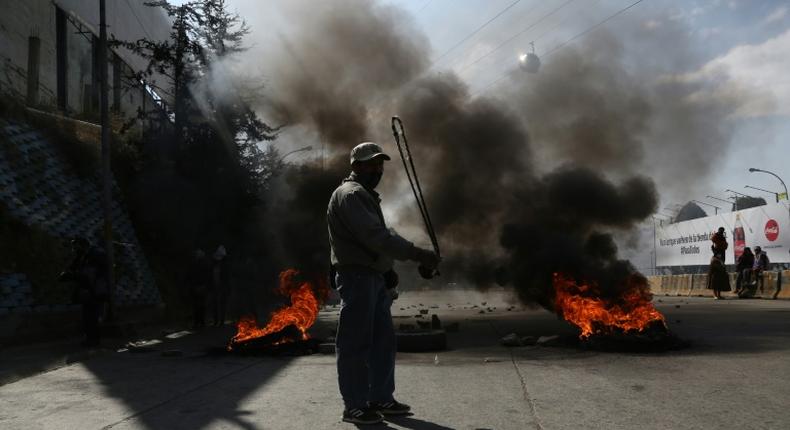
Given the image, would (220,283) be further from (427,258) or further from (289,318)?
(427,258)

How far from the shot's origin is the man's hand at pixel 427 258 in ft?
14.2

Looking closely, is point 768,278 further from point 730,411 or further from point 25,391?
point 25,391

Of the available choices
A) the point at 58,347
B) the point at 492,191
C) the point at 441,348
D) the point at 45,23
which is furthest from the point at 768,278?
the point at 45,23

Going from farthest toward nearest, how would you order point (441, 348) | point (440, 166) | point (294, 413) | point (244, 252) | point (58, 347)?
point (244, 252)
point (440, 166)
point (58, 347)
point (441, 348)
point (294, 413)

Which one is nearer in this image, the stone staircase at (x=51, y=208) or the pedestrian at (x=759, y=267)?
the stone staircase at (x=51, y=208)

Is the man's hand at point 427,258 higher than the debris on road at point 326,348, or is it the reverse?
the man's hand at point 427,258

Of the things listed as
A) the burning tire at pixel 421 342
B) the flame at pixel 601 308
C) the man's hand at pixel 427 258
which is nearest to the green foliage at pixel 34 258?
the burning tire at pixel 421 342

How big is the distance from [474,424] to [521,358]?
356 centimetres

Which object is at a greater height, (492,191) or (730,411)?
(492,191)

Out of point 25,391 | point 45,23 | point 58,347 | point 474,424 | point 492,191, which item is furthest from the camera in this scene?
point 45,23

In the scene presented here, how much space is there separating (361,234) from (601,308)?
609 cm

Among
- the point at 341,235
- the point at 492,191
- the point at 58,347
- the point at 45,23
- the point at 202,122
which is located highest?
the point at 45,23

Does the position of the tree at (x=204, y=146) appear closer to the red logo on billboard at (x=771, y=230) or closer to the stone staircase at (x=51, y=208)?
the stone staircase at (x=51, y=208)

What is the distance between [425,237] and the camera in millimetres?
24719
